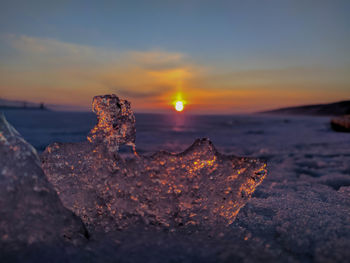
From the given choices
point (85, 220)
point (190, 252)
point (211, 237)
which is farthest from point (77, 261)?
point (211, 237)

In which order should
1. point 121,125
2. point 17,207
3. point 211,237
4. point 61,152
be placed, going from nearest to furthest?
1. point 17,207
2. point 211,237
3. point 61,152
4. point 121,125

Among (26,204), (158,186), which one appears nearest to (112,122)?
(158,186)

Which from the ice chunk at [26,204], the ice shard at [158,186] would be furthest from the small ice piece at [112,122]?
the ice chunk at [26,204]

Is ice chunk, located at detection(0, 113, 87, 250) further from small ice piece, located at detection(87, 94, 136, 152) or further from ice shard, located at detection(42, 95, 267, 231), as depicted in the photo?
small ice piece, located at detection(87, 94, 136, 152)

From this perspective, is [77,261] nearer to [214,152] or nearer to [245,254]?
[245,254]

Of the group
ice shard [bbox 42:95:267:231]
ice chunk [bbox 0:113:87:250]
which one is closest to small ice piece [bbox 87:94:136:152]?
ice shard [bbox 42:95:267:231]
